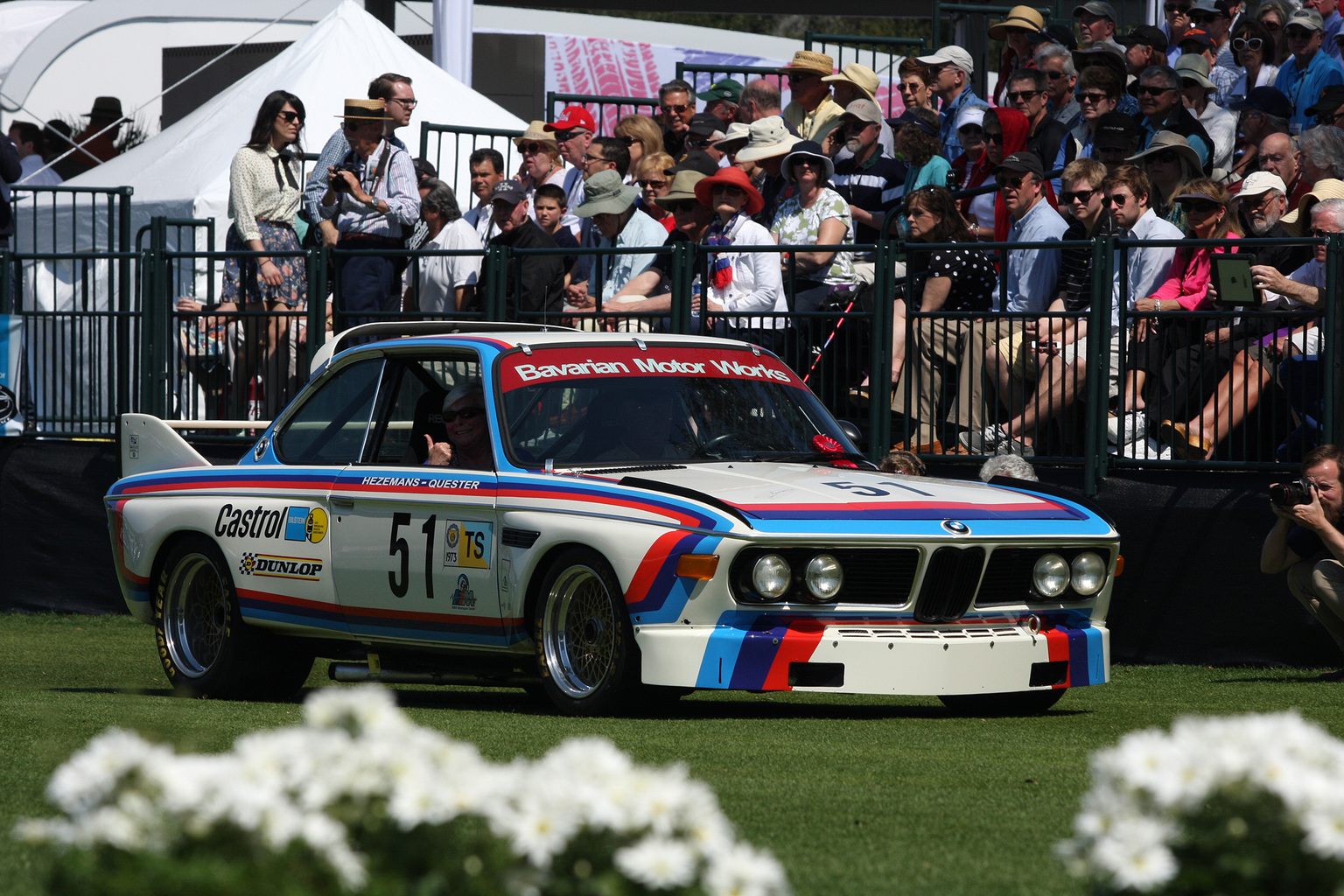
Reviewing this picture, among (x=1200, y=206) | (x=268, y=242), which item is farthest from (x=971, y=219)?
(x=268, y=242)

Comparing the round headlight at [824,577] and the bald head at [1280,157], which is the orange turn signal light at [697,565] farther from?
the bald head at [1280,157]

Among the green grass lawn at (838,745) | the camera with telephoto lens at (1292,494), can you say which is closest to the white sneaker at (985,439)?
the green grass lawn at (838,745)

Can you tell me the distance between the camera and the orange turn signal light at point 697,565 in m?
7.89

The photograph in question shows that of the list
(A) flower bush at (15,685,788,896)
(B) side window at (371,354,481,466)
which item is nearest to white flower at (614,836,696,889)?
(A) flower bush at (15,685,788,896)

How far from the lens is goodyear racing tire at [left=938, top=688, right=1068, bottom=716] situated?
8.88 m

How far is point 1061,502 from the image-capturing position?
8812 millimetres

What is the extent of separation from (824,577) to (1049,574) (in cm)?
112

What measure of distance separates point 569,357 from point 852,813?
12.5 ft

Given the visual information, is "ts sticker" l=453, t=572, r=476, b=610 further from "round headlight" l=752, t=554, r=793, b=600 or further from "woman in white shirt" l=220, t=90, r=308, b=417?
"woman in white shirt" l=220, t=90, r=308, b=417

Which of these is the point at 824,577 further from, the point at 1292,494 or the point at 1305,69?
the point at 1305,69

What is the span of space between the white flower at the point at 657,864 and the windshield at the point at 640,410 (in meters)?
5.83

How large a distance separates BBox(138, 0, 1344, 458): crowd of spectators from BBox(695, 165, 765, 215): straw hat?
0.02 metres

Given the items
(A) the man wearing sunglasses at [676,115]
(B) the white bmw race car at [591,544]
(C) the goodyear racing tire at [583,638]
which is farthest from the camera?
(A) the man wearing sunglasses at [676,115]

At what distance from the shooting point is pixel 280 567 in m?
9.60
